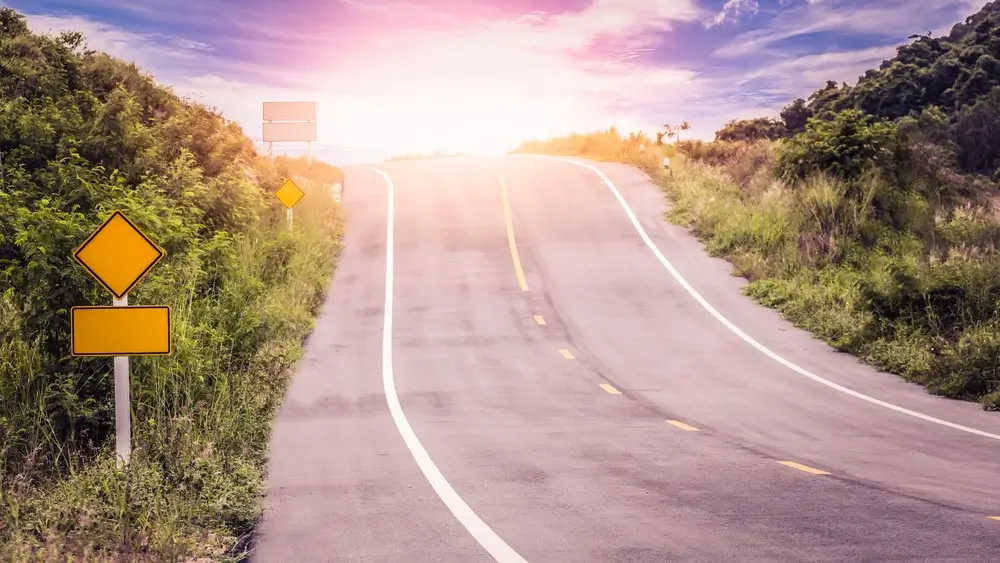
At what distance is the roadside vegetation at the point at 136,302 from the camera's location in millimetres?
7051

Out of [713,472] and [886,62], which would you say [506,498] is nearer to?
[713,472]

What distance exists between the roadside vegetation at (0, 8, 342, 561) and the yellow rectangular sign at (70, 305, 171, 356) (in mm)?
1027

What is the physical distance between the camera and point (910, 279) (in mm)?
16781

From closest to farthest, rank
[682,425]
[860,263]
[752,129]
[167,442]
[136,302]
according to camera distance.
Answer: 1. [167,442]
2. [682,425]
3. [136,302]
4. [860,263]
5. [752,129]

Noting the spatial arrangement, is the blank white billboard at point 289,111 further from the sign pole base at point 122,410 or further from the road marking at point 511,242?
the sign pole base at point 122,410

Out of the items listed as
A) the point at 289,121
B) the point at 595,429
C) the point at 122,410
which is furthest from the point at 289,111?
the point at 122,410

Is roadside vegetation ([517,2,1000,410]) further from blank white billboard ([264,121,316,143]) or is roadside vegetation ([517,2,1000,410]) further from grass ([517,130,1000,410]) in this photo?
blank white billboard ([264,121,316,143])

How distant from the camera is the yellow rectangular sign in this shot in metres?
8.23

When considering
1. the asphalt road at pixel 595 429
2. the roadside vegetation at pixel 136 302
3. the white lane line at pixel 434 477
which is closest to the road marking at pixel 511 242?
the asphalt road at pixel 595 429

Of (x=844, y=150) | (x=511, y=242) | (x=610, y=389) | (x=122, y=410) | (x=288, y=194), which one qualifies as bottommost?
(x=610, y=389)

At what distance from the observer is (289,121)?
34031 millimetres

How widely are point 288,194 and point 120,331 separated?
15.5 m

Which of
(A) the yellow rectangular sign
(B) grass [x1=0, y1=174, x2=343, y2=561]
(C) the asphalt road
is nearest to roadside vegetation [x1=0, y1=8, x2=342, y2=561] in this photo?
(B) grass [x1=0, y1=174, x2=343, y2=561]

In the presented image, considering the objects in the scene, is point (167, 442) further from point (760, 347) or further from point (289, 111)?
point (289, 111)
